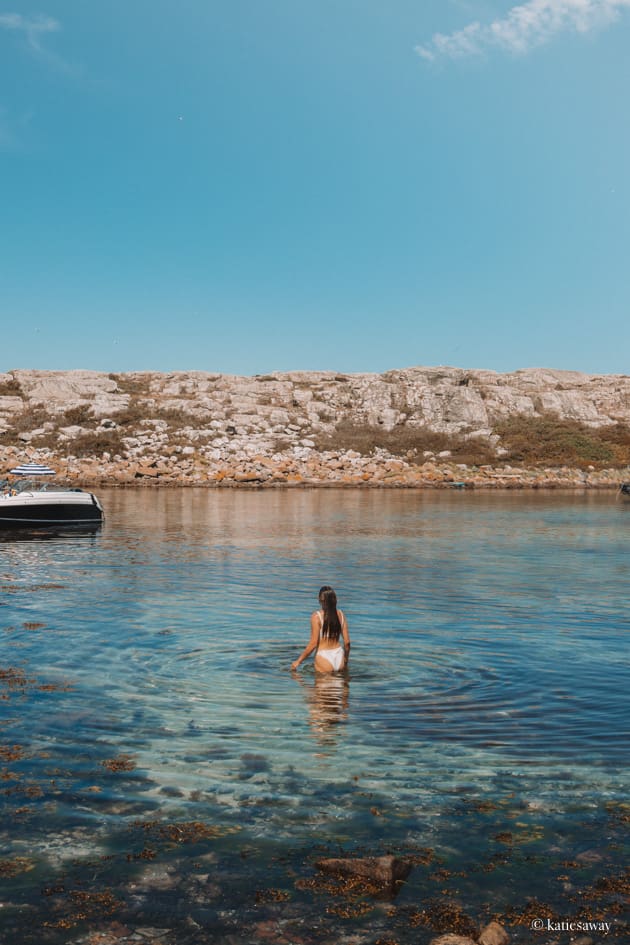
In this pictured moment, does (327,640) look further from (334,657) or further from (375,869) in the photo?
(375,869)

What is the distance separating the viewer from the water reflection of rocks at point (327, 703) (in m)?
9.04

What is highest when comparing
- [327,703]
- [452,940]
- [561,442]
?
[561,442]

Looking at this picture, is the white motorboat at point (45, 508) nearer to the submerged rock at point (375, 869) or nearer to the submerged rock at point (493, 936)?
the submerged rock at point (375, 869)

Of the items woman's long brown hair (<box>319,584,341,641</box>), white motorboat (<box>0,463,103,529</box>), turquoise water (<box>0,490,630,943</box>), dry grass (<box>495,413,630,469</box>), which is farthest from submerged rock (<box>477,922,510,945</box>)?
dry grass (<box>495,413,630,469</box>)

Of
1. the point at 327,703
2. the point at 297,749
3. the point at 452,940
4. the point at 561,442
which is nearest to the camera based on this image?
the point at 452,940

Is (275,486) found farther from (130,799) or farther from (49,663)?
(130,799)

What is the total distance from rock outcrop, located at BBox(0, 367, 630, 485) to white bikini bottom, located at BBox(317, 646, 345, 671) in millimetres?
61392

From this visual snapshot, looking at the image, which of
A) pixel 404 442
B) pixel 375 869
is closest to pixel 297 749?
pixel 375 869

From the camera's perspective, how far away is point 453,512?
47.2 m

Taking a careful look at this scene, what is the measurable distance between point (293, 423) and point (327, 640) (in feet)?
284

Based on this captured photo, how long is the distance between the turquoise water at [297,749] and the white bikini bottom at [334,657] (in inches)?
8.0

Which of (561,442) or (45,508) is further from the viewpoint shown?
(561,442)

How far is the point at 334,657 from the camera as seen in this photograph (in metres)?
11.6

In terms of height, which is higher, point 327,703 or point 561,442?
point 561,442
